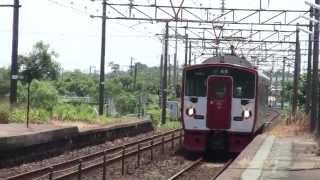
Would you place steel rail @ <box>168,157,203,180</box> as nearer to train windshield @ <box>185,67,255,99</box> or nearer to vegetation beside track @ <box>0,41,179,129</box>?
train windshield @ <box>185,67,255,99</box>

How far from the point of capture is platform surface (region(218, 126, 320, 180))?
1495 centimetres

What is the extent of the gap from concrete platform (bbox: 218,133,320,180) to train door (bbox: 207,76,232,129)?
1170 mm

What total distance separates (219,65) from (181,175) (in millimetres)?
5371

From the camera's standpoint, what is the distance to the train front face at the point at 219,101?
23391 mm

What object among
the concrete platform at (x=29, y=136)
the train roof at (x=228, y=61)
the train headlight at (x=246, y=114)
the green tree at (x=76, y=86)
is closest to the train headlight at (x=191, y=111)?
the train headlight at (x=246, y=114)

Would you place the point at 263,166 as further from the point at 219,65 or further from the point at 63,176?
the point at 219,65

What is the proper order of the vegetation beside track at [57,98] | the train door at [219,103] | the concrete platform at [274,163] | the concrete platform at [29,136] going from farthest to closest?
the vegetation beside track at [57,98] < the train door at [219,103] < the concrete platform at [29,136] < the concrete platform at [274,163]

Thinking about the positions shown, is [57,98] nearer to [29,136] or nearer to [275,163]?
[29,136]

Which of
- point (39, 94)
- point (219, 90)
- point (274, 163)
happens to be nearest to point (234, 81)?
point (219, 90)

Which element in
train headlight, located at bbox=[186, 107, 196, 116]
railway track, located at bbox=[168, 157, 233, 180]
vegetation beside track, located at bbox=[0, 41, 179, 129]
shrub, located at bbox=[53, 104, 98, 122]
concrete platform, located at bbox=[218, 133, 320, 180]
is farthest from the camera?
shrub, located at bbox=[53, 104, 98, 122]

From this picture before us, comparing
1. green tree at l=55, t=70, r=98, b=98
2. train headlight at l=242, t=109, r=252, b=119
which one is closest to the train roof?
train headlight at l=242, t=109, r=252, b=119

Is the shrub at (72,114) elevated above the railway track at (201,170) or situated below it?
above

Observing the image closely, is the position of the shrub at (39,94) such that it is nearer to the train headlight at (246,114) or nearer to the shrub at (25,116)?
the shrub at (25,116)

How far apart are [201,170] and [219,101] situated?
313 centimetres
